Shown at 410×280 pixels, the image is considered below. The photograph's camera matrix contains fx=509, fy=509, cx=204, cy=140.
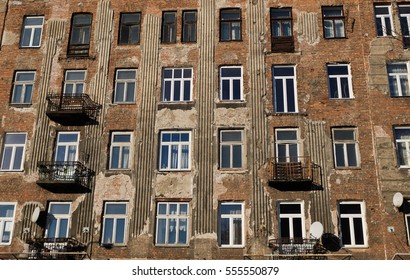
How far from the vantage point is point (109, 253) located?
824 inches

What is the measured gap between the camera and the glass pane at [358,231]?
20.5 metres

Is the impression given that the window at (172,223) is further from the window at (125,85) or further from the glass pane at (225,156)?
the window at (125,85)

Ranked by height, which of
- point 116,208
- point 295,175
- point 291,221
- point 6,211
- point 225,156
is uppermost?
point 225,156

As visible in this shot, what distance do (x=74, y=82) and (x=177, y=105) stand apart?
518 centimetres

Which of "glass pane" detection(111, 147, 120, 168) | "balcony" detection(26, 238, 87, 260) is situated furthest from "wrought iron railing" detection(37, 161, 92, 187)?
"balcony" detection(26, 238, 87, 260)

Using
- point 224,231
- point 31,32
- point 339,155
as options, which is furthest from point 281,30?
point 31,32

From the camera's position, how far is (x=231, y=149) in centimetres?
2233

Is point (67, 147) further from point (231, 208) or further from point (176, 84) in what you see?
point (231, 208)

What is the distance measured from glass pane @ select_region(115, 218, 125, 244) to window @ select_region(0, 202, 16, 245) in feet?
14.9

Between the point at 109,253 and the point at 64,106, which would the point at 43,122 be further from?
the point at 109,253

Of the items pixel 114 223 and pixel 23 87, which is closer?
pixel 114 223

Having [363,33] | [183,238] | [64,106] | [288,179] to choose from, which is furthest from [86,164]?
[363,33]

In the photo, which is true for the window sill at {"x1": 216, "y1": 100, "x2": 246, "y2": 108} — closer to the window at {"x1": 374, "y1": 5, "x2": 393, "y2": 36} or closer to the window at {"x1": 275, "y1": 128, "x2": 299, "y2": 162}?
the window at {"x1": 275, "y1": 128, "x2": 299, "y2": 162}

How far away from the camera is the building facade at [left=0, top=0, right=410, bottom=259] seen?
20.9 metres
